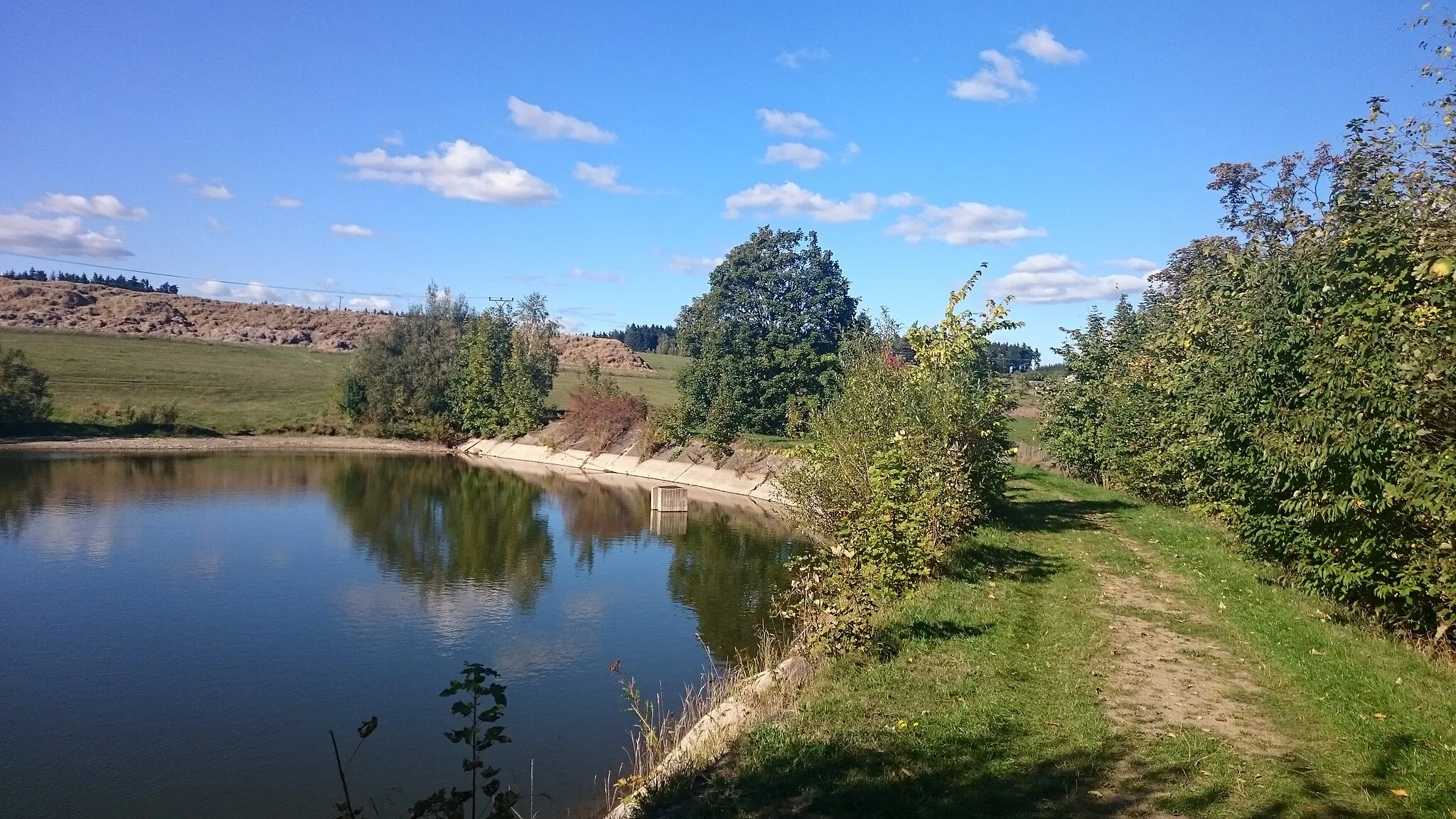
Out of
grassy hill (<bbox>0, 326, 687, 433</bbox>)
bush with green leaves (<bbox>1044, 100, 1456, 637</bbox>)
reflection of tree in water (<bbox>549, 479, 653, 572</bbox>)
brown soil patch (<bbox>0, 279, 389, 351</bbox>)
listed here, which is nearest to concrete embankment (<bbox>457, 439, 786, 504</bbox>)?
reflection of tree in water (<bbox>549, 479, 653, 572</bbox>)

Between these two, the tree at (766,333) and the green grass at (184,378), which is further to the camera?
the green grass at (184,378)

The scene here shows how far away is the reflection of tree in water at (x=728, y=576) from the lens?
16.5 meters

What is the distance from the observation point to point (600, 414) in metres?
51.4

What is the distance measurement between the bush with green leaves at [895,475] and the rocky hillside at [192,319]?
65346 millimetres

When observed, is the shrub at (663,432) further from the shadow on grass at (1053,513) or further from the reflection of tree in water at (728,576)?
the shadow on grass at (1053,513)

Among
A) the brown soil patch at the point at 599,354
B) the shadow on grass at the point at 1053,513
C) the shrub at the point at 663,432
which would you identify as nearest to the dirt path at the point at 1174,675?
the shadow on grass at the point at 1053,513

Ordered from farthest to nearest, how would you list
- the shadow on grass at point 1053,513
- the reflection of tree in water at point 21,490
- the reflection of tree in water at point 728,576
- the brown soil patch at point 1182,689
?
the reflection of tree in water at point 21,490, the shadow on grass at point 1053,513, the reflection of tree in water at point 728,576, the brown soil patch at point 1182,689

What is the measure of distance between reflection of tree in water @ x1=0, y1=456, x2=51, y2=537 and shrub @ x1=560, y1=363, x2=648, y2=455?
971 inches

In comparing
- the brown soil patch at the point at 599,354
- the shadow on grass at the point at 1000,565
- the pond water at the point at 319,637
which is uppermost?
the brown soil patch at the point at 599,354

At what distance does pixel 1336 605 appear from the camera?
38.0ft

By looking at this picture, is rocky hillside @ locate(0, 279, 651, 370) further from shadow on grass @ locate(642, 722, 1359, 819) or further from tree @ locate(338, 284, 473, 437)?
shadow on grass @ locate(642, 722, 1359, 819)

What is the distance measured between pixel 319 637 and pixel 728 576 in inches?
373

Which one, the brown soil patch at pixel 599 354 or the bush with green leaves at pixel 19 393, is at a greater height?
the brown soil patch at pixel 599 354

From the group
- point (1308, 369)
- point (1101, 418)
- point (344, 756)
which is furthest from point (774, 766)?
point (1101, 418)
